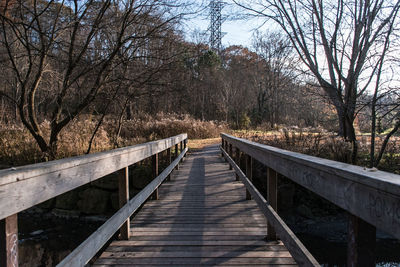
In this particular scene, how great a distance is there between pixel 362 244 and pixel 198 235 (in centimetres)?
226

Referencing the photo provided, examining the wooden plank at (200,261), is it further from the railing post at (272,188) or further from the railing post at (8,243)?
the railing post at (8,243)

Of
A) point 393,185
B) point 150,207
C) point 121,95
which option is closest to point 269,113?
point 121,95

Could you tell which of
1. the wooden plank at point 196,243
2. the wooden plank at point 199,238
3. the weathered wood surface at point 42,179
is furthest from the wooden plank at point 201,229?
the weathered wood surface at point 42,179

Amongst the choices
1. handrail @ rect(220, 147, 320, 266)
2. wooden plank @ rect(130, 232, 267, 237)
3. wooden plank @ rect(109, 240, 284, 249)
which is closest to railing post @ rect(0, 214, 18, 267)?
handrail @ rect(220, 147, 320, 266)

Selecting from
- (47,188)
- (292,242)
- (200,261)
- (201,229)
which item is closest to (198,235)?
(201,229)

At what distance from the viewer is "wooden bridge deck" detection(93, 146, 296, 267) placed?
268cm

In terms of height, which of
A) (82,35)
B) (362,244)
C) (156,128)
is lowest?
(362,244)

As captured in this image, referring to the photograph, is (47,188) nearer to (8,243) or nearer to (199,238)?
(8,243)

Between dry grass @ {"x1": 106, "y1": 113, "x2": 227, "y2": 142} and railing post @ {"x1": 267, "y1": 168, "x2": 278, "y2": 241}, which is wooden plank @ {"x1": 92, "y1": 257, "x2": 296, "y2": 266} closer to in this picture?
railing post @ {"x1": 267, "y1": 168, "x2": 278, "y2": 241}

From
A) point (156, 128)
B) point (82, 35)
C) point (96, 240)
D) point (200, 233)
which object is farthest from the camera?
point (156, 128)

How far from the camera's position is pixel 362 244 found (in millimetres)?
1275

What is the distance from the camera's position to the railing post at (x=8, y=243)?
1162 mm

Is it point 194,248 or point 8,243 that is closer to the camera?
point 8,243

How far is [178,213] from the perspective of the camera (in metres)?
4.21
